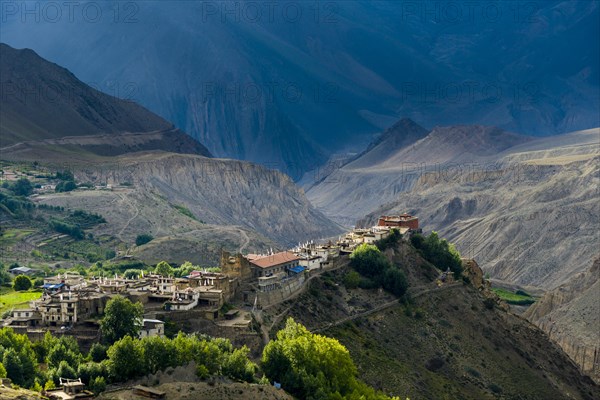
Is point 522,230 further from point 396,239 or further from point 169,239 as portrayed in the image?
point 396,239

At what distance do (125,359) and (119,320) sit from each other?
7080 mm

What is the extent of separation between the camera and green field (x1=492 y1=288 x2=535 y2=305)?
140 m

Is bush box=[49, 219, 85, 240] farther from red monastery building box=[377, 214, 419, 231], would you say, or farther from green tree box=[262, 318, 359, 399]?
green tree box=[262, 318, 359, 399]

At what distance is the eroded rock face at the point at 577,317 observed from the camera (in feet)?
367

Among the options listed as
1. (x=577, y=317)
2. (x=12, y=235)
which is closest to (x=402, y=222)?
(x=577, y=317)

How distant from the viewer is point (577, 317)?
394 feet

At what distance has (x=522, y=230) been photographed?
18250 cm

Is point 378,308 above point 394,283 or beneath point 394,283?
beneath

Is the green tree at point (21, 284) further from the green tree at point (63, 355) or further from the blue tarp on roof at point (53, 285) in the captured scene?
the green tree at point (63, 355)

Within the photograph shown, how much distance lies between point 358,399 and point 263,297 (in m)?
16.3

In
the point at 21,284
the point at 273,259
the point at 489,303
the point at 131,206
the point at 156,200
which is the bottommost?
the point at 21,284

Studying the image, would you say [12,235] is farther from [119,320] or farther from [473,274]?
[119,320]

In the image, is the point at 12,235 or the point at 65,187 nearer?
the point at 12,235

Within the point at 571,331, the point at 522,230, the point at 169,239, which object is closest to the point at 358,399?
the point at 571,331
